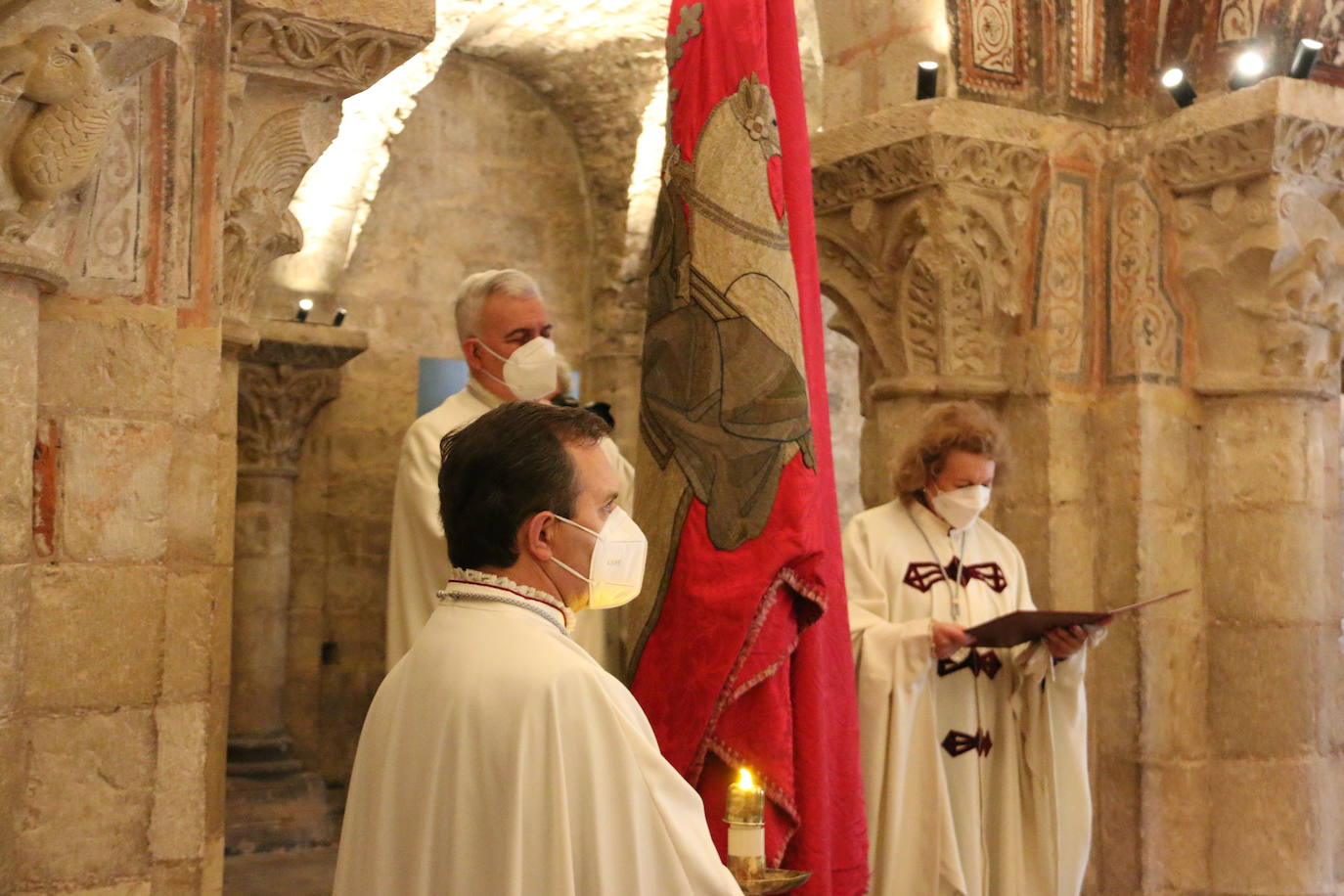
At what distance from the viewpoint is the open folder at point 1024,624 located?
10.4 feet

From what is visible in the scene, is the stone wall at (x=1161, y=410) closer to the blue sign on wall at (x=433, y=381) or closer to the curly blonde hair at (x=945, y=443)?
the curly blonde hair at (x=945, y=443)

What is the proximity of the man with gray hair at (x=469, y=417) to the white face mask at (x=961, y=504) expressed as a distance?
33.5 inches

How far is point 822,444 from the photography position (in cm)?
243

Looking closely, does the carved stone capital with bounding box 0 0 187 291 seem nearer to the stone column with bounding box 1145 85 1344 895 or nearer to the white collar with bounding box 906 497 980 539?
the white collar with bounding box 906 497 980 539

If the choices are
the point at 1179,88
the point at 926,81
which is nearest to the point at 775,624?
the point at 926,81

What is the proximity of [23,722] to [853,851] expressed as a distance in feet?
5.00

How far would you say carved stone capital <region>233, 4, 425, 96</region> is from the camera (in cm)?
309

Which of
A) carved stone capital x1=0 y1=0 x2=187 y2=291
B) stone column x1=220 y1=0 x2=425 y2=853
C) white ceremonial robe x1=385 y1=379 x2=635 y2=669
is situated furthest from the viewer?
stone column x1=220 y1=0 x2=425 y2=853

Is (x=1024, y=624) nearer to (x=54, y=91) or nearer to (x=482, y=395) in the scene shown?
(x=482, y=395)

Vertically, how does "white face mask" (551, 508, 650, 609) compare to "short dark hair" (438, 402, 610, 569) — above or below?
below

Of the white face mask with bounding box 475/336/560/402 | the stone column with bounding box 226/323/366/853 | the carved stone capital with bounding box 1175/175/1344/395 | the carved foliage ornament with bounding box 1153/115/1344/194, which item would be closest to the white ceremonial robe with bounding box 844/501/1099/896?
the white face mask with bounding box 475/336/560/402

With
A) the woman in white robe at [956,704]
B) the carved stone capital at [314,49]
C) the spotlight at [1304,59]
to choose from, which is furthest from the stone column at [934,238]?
the carved stone capital at [314,49]

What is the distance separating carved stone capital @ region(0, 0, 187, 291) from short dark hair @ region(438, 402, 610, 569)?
1.30m

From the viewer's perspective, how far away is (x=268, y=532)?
688 centimetres
